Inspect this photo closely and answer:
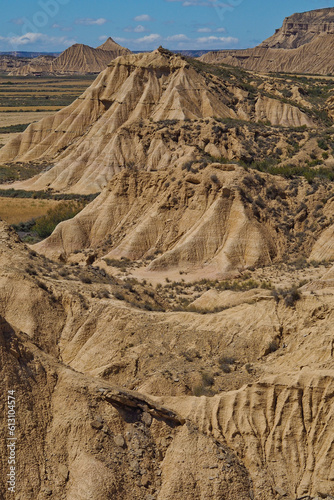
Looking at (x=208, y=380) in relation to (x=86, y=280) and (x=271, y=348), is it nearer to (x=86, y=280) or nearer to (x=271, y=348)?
(x=271, y=348)

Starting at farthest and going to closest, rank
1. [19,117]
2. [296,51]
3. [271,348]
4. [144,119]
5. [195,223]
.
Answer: [296,51] < [19,117] < [144,119] < [195,223] < [271,348]

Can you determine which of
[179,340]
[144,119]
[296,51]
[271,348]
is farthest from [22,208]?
[296,51]

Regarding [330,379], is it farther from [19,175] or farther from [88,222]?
[19,175]

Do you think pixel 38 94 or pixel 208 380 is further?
pixel 38 94

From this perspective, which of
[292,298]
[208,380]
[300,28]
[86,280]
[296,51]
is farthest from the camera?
[300,28]

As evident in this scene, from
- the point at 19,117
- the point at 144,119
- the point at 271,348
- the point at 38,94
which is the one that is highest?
the point at 38,94

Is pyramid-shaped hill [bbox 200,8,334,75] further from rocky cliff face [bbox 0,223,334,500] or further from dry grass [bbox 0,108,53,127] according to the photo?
rocky cliff face [bbox 0,223,334,500]

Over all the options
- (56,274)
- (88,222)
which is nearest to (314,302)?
(56,274)
